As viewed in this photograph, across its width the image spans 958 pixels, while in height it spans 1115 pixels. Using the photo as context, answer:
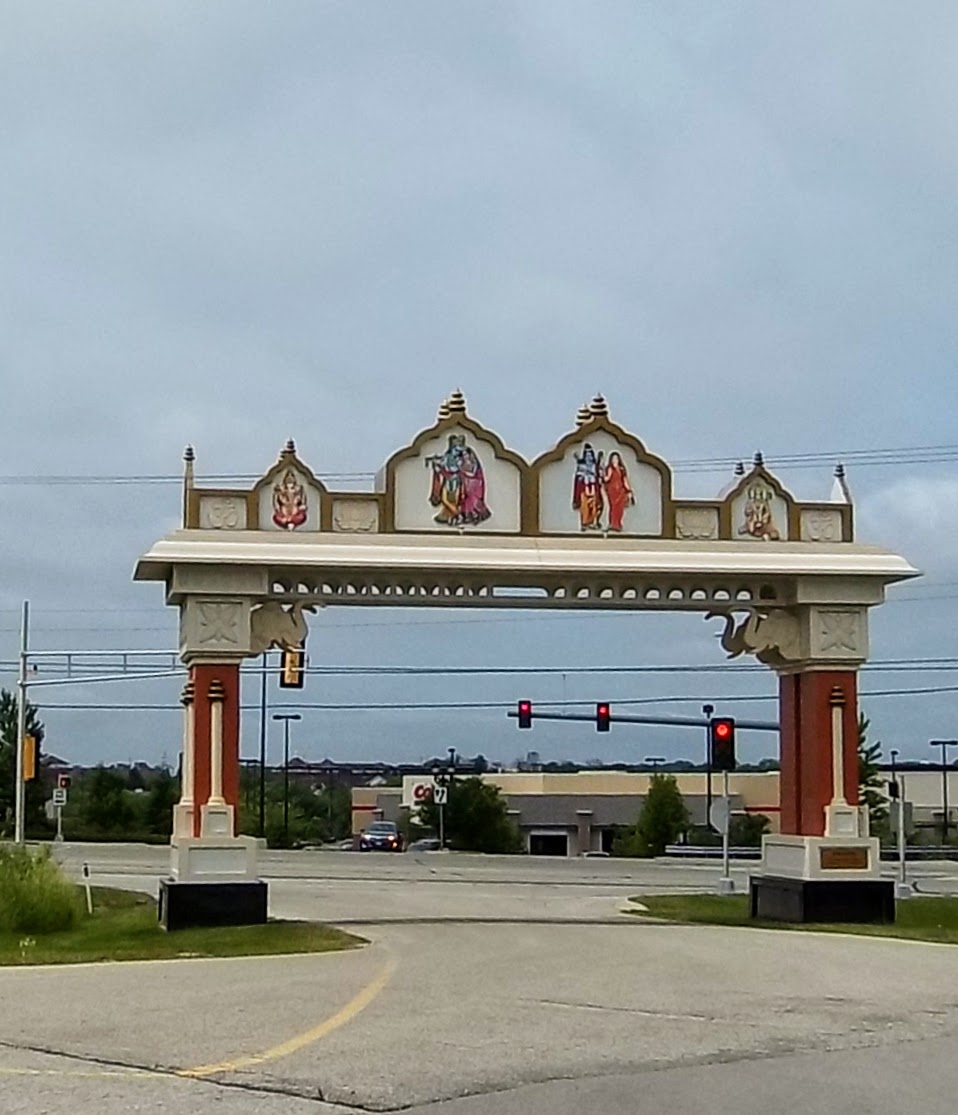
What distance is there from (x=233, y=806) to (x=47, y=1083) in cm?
1260

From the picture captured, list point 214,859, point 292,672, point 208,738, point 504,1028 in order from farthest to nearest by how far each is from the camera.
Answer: point 292,672 → point 208,738 → point 214,859 → point 504,1028

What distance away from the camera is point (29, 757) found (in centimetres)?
4731

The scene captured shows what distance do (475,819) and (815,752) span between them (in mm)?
59798

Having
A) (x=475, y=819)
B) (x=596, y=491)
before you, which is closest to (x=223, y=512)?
(x=596, y=491)

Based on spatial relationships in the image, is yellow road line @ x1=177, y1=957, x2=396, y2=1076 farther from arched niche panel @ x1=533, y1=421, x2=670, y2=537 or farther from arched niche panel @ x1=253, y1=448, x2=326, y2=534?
arched niche panel @ x1=533, y1=421, x2=670, y2=537

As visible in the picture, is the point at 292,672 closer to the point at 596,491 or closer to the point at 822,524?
the point at 596,491

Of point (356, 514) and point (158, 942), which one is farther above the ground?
point (356, 514)

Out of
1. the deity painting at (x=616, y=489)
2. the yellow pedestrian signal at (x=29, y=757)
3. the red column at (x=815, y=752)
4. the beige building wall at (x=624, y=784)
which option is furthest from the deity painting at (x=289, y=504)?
the beige building wall at (x=624, y=784)

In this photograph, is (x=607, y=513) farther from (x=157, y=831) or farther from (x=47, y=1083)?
(x=157, y=831)

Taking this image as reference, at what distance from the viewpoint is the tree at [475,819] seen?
3238 inches

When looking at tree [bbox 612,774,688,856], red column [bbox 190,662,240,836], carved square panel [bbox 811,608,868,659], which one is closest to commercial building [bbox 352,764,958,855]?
tree [bbox 612,774,688,856]

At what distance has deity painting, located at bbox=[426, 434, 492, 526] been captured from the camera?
2369 centimetres

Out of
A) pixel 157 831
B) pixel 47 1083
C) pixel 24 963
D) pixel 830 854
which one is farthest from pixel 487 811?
pixel 47 1083

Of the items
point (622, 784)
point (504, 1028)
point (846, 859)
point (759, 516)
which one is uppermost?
point (759, 516)
